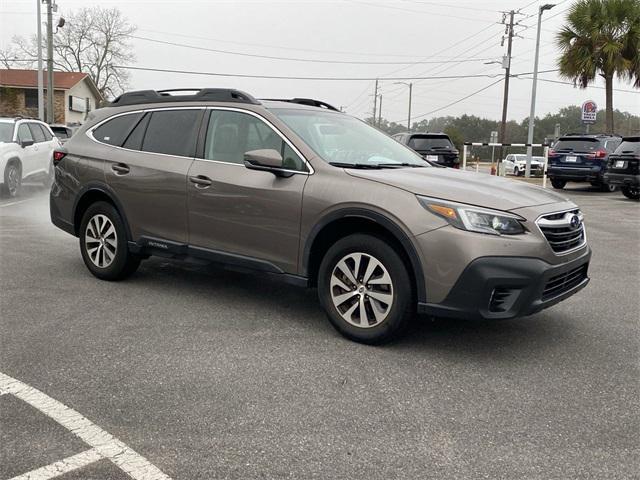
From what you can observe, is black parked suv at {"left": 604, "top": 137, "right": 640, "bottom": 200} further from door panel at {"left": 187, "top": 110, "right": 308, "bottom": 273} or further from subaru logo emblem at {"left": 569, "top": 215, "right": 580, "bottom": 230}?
door panel at {"left": 187, "top": 110, "right": 308, "bottom": 273}

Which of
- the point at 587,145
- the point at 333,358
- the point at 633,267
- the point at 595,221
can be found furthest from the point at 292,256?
the point at 587,145

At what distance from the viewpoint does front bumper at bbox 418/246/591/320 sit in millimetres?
3768

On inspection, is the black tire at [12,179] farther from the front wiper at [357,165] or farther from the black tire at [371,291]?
the black tire at [371,291]

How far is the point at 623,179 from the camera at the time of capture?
1585 cm

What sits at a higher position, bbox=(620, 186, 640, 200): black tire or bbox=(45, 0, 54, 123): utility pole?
bbox=(45, 0, 54, 123): utility pole

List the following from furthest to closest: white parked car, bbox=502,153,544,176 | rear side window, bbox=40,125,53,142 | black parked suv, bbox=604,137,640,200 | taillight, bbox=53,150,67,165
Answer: white parked car, bbox=502,153,544,176 → black parked suv, bbox=604,137,640,200 → rear side window, bbox=40,125,53,142 → taillight, bbox=53,150,67,165

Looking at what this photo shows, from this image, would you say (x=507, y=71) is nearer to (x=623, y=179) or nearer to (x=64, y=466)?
(x=623, y=179)

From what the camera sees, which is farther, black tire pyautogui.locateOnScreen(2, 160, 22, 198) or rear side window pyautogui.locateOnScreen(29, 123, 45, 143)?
rear side window pyautogui.locateOnScreen(29, 123, 45, 143)

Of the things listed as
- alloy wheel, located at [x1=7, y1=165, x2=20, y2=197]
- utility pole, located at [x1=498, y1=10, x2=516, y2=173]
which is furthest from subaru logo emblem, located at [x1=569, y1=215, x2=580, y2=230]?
utility pole, located at [x1=498, y1=10, x2=516, y2=173]

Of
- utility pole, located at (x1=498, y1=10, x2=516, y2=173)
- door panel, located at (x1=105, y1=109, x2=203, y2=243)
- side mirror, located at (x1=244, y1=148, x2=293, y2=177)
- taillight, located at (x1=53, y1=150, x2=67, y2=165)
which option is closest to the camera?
side mirror, located at (x1=244, y1=148, x2=293, y2=177)

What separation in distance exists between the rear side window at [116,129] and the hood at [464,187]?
251cm

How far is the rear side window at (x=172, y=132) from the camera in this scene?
528 cm

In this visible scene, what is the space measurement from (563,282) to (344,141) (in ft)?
6.54

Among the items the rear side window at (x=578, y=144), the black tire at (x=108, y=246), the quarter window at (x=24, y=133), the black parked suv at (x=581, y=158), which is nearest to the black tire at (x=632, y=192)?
the black parked suv at (x=581, y=158)
